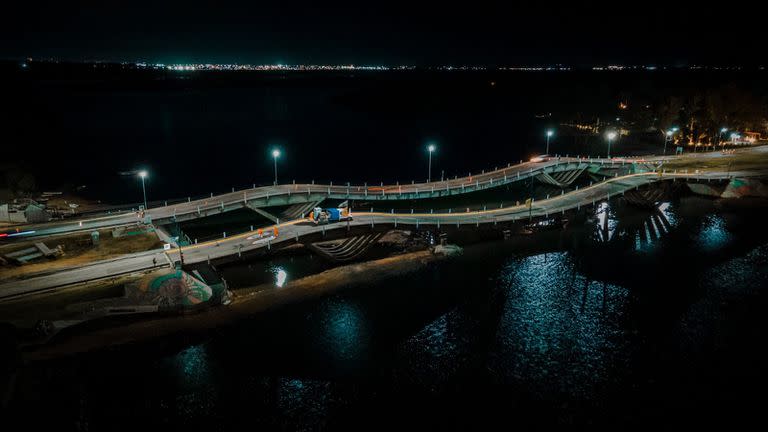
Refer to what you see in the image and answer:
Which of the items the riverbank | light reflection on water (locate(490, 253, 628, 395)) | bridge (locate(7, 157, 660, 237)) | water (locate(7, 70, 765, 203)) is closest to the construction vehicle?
the riverbank

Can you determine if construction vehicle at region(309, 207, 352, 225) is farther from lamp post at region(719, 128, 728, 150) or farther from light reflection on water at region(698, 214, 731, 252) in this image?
lamp post at region(719, 128, 728, 150)

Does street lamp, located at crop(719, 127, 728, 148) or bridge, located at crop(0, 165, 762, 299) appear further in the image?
street lamp, located at crop(719, 127, 728, 148)

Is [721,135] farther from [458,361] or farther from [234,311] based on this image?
[234,311]

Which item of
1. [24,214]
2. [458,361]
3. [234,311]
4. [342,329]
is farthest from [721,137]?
[24,214]

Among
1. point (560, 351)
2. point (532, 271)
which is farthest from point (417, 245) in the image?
point (560, 351)

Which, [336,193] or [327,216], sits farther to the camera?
[336,193]
